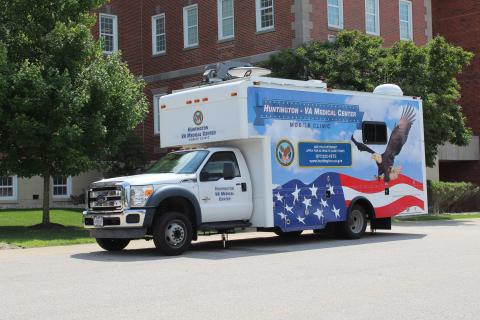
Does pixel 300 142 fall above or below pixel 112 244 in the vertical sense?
above

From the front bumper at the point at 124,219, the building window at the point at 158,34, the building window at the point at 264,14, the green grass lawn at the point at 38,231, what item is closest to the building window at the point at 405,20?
the building window at the point at 264,14

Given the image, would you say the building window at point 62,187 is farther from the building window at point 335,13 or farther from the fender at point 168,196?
the fender at point 168,196

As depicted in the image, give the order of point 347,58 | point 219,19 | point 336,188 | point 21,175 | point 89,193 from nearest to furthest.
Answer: point 89,193 < point 336,188 < point 21,175 < point 347,58 < point 219,19

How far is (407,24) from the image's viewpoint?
108ft

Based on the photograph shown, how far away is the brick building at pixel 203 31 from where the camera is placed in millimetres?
28250

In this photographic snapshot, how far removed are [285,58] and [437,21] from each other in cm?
1801

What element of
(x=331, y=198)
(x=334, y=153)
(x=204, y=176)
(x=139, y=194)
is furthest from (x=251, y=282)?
(x=334, y=153)

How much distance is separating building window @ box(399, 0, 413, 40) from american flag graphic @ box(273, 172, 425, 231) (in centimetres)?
1659

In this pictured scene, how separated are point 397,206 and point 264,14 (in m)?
14.1

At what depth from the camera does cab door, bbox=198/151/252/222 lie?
1382 cm

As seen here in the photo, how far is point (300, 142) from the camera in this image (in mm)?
15078

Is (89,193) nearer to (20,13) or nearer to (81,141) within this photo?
(81,141)

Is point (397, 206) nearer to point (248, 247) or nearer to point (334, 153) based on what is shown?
point (334, 153)

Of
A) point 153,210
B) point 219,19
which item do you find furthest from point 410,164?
point 219,19
